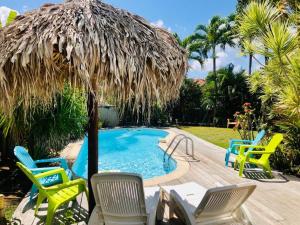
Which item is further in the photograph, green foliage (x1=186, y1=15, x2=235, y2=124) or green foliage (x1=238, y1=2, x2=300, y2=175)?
green foliage (x1=186, y1=15, x2=235, y2=124)

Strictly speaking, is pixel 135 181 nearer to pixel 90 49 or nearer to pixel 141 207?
pixel 141 207

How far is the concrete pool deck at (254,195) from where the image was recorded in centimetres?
481

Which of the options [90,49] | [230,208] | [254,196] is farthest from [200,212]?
[254,196]

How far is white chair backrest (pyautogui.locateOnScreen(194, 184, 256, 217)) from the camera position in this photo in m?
3.47

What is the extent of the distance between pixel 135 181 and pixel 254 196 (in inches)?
143

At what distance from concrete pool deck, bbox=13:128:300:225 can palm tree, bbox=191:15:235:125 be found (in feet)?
58.8

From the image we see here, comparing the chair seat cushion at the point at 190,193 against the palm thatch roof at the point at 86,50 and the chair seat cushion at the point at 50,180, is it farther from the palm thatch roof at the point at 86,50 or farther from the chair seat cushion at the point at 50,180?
the chair seat cushion at the point at 50,180

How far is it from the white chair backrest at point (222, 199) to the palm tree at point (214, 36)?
22.3 meters

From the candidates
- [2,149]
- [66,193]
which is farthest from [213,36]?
[66,193]

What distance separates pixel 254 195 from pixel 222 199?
2.88 meters

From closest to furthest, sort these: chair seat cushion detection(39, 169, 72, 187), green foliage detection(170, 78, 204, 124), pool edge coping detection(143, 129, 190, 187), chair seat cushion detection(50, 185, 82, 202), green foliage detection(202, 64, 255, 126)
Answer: chair seat cushion detection(50, 185, 82, 202) < chair seat cushion detection(39, 169, 72, 187) < pool edge coping detection(143, 129, 190, 187) < green foliage detection(202, 64, 255, 126) < green foliage detection(170, 78, 204, 124)

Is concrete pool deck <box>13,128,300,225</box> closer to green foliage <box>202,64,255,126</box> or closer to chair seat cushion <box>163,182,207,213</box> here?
chair seat cushion <box>163,182,207,213</box>

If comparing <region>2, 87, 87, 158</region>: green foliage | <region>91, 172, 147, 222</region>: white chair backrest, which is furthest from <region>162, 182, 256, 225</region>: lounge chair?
<region>2, 87, 87, 158</region>: green foliage

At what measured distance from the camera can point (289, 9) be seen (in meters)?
9.66
